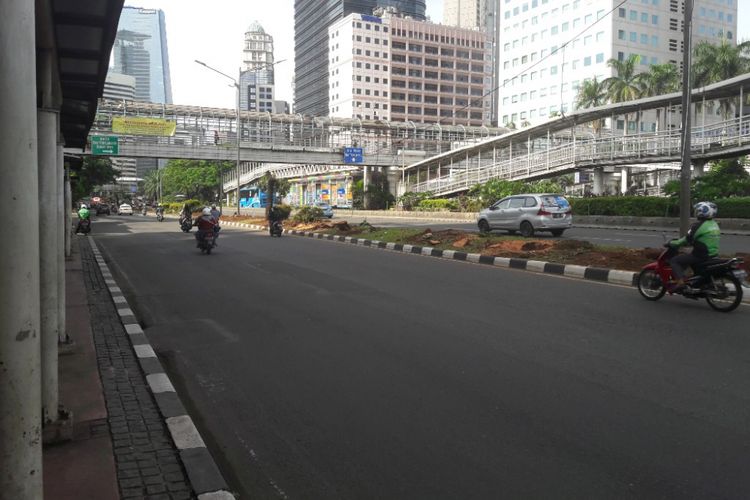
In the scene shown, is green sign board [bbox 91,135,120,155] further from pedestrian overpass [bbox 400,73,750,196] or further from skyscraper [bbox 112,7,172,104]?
skyscraper [bbox 112,7,172,104]

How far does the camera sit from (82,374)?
5141 mm

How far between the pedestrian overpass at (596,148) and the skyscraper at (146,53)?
13378 cm

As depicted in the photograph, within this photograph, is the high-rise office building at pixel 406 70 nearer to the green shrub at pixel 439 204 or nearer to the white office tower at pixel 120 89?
the white office tower at pixel 120 89

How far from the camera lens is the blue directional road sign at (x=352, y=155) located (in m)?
49.7

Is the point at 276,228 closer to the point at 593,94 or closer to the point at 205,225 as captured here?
the point at 205,225

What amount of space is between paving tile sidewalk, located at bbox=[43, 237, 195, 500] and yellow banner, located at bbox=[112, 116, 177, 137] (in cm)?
3965

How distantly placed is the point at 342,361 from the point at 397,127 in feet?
185

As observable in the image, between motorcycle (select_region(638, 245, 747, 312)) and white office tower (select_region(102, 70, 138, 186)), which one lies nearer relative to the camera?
motorcycle (select_region(638, 245, 747, 312))

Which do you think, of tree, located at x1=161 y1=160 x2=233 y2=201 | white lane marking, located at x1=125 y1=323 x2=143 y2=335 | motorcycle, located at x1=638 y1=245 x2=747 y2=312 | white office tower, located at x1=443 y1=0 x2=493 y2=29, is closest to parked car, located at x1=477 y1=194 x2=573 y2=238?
motorcycle, located at x1=638 y1=245 x2=747 y2=312

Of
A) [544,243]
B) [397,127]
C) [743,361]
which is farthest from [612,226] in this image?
[397,127]

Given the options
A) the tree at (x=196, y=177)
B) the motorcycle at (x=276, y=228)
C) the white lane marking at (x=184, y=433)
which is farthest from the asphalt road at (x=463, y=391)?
the tree at (x=196, y=177)

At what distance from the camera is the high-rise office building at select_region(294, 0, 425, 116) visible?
139125 millimetres

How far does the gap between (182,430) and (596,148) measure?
3325 centimetres

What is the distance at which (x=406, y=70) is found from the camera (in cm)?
12700
